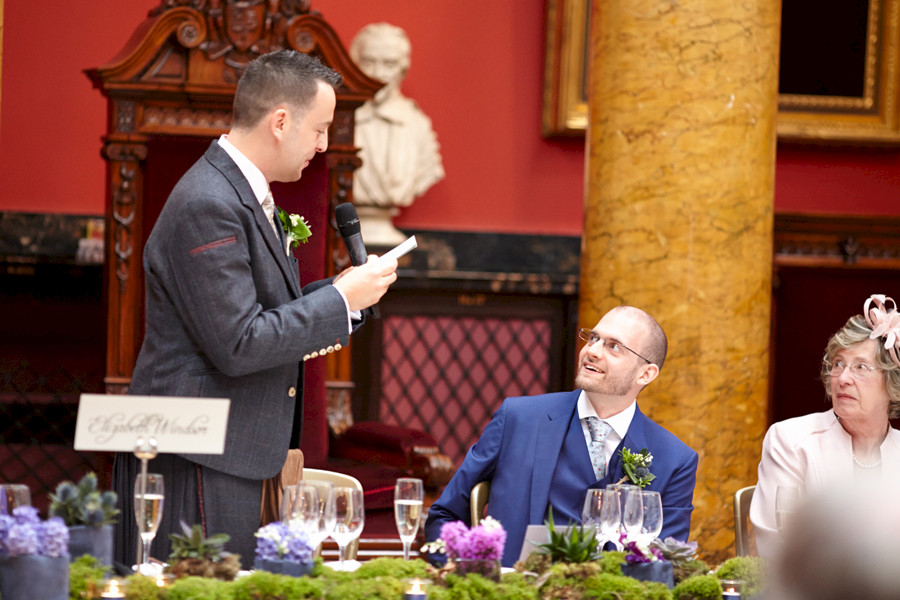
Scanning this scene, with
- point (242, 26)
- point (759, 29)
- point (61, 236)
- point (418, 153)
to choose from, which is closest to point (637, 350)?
point (759, 29)

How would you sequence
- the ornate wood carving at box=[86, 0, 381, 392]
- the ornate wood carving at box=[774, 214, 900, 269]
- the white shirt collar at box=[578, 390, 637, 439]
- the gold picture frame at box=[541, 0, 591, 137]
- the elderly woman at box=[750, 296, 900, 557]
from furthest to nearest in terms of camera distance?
the ornate wood carving at box=[774, 214, 900, 269], the gold picture frame at box=[541, 0, 591, 137], the ornate wood carving at box=[86, 0, 381, 392], the elderly woman at box=[750, 296, 900, 557], the white shirt collar at box=[578, 390, 637, 439]

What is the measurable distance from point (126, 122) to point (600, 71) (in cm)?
168

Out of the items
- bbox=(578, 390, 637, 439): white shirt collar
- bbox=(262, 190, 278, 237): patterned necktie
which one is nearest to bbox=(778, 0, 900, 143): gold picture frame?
bbox=(578, 390, 637, 439): white shirt collar

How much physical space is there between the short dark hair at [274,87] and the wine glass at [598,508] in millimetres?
927

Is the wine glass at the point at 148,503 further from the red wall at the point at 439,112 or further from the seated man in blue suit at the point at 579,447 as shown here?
the red wall at the point at 439,112

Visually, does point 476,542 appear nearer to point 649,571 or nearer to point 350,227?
point 649,571

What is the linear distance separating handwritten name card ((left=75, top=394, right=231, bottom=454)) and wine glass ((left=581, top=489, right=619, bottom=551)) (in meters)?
0.70

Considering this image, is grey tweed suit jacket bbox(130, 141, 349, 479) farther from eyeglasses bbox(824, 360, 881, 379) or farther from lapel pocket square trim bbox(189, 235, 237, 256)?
eyeglasses bbox(824, 360, 881, 379)

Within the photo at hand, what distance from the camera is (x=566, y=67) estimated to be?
20.7ft

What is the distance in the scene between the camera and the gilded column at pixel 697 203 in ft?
12.4

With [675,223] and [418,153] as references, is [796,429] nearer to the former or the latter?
[675,223]

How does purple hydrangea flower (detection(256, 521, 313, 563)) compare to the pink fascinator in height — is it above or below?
below

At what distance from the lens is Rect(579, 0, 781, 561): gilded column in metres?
3.79

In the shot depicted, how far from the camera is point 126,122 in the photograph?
169 inches
